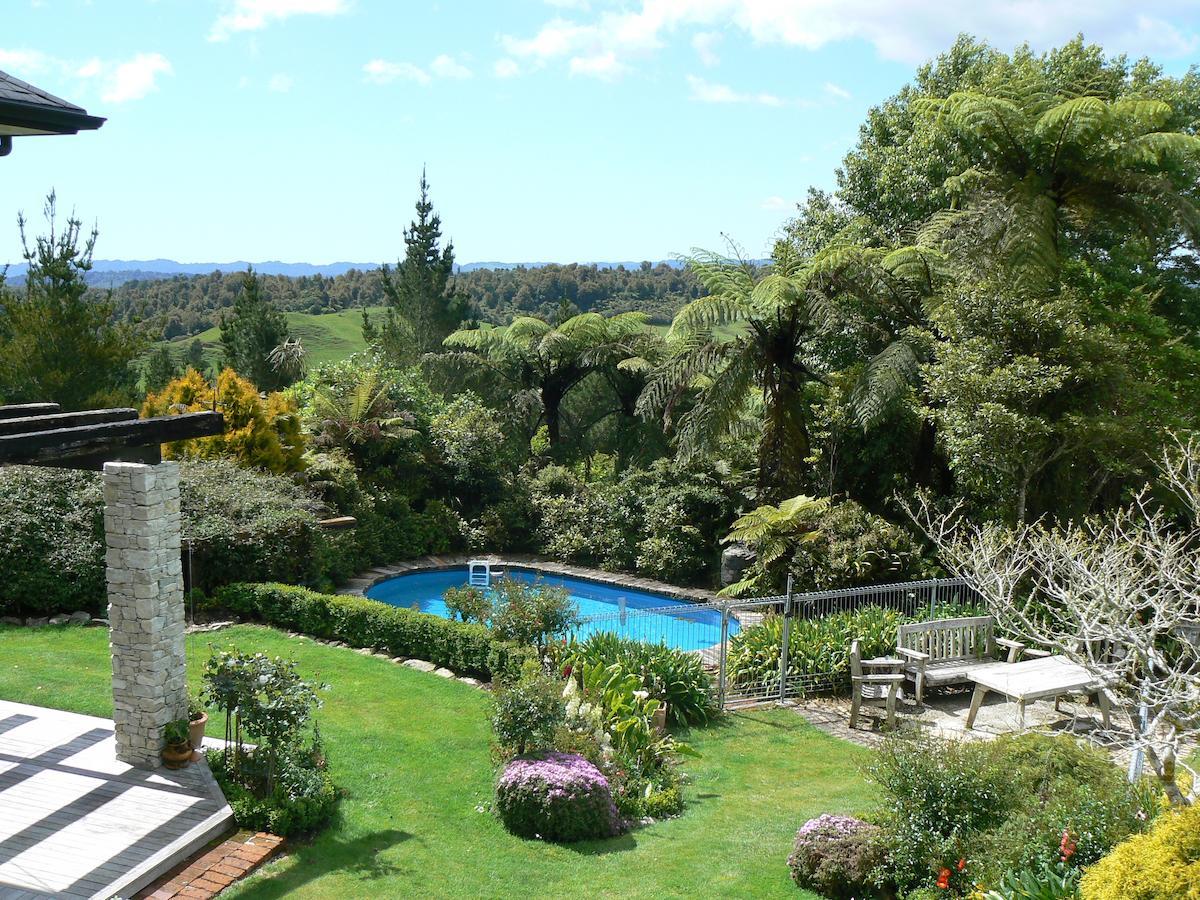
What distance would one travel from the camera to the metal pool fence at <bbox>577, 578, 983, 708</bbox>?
1028 centimetres

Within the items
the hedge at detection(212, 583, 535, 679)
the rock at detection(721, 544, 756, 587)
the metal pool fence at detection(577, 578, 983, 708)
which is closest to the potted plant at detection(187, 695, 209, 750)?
the hedge at detection(212, 583, 535, 679)

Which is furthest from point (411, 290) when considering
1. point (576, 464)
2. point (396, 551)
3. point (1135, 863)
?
point (1135, 863)

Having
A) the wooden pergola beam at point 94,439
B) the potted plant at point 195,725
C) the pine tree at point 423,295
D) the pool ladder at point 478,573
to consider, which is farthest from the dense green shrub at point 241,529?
the pine tree at point 423,295

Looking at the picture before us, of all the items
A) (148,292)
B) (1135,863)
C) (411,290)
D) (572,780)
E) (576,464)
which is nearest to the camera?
(1135,863)

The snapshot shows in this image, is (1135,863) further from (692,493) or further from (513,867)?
(692,493)

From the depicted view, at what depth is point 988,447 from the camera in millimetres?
11266

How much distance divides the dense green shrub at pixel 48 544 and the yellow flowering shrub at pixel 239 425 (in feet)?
7.29

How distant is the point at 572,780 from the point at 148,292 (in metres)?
58.4

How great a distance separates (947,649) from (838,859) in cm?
478

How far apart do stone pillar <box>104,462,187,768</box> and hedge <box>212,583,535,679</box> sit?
348cm

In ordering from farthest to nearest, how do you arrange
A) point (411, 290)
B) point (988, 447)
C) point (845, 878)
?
point (411, 290) < point (988, 447) < point (845, 878)

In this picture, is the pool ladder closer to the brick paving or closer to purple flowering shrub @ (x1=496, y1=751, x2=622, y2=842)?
purple flowering shrub @ (x1=496, y1=751, x2=622, y2=842)

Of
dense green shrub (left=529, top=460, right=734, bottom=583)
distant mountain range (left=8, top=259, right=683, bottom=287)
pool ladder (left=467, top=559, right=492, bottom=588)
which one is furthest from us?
distant mountain range (left=8, top=259, right=683, bottom=287)

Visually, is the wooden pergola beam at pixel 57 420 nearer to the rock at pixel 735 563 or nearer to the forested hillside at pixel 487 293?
the rock at pixel 735 563
